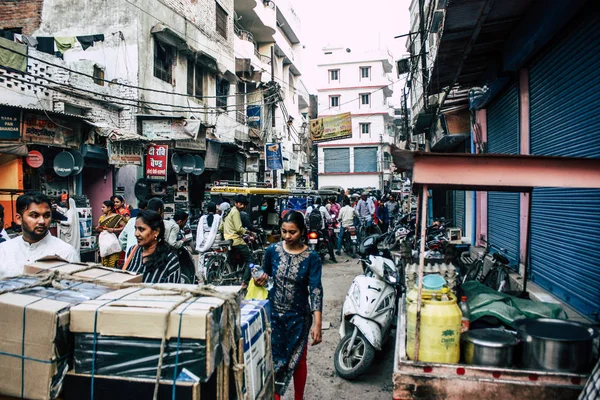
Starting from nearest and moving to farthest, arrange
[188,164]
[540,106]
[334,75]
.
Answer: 1. [540,106]
2. [188,164]
3. [334,75]

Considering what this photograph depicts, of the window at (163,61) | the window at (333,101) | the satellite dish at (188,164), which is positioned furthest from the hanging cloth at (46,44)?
the window at (333,101)

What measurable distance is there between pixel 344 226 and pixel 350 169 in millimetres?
32677

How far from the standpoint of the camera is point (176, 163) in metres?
15.2

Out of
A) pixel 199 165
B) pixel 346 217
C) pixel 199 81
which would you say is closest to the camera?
pixel 346 217

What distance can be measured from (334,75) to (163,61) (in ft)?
Result: 114

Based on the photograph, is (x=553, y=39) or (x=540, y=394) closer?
(x=540, y=394)

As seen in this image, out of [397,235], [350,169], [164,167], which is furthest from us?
[350,169]

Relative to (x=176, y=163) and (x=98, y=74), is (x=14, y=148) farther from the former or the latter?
(x=176, y=163)

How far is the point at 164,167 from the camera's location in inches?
546

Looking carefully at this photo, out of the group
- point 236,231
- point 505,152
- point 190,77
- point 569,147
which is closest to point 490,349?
point 569,147

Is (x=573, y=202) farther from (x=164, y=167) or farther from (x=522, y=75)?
(x=164, y=167)

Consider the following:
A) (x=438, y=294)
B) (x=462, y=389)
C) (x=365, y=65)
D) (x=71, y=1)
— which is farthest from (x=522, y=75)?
(x=365, y=65)

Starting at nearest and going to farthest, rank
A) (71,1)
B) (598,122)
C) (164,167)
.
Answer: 1. (598,122)
2. (164,167)
3. (71,1)

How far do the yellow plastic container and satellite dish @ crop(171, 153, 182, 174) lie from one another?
43.8ft
